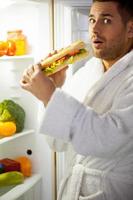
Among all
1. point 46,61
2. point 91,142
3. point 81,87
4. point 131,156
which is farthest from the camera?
point 81,87

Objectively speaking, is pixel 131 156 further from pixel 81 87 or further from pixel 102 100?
pixel 81 87

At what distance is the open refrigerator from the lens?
1.68 meters

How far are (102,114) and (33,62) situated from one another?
860mm

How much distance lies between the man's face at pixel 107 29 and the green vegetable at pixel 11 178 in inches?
32.2

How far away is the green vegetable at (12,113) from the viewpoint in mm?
1737

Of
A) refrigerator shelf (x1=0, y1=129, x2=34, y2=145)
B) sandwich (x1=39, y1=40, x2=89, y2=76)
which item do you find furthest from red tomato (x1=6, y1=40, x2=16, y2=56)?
sandwich (x1=39, y1=40, x2=89, y2=76)

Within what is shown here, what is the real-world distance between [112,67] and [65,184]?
464 millimetres

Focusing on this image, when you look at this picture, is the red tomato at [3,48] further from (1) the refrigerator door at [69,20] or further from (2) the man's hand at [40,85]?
(2) the man's hand at [40,85]

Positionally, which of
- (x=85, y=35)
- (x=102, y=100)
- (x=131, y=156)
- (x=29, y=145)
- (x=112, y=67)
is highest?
(x=85, y=35)

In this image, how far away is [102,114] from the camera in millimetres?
1083

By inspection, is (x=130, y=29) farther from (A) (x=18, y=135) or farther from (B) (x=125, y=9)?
(A) (x=18, y=135)

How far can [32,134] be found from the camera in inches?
74.6

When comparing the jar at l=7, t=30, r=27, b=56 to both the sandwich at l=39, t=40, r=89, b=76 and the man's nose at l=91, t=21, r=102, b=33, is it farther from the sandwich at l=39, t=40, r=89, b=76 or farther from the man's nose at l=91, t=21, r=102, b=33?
the man's nose at l=91, t=21, r=102, b=33

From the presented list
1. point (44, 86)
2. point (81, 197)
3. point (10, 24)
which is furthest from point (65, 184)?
point (10, 24)
